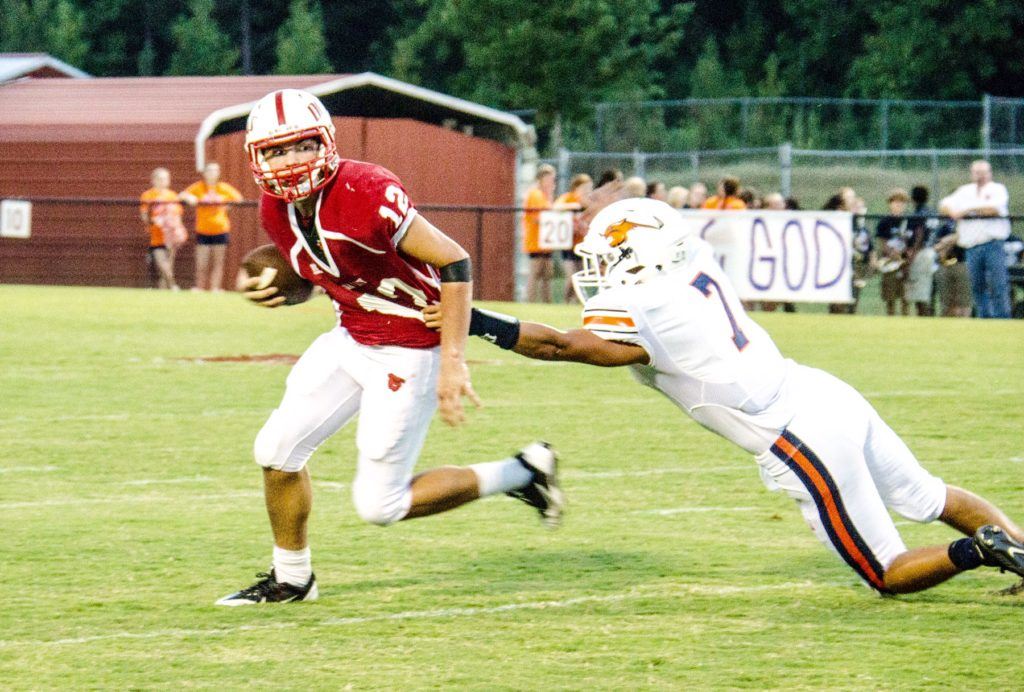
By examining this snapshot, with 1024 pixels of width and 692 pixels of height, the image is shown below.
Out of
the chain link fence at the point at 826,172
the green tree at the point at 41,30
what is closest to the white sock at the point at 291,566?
the chain link fence at the point at 826,172

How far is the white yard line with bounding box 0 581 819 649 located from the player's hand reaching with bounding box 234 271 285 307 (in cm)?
115

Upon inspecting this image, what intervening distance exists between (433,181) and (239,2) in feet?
106

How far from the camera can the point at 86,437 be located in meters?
9.77

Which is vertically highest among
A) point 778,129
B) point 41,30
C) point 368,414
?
point 41,30

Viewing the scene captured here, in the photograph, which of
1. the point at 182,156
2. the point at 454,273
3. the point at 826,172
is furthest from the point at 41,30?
the point at 454,273

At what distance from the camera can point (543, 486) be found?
258 inches

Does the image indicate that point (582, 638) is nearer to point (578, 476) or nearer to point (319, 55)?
point (578, 476)

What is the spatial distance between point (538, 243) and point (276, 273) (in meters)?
15.4

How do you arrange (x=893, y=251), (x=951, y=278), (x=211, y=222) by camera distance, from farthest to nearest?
(x=211, y=222)
(x=893, y=251)
(x=951, y=278)

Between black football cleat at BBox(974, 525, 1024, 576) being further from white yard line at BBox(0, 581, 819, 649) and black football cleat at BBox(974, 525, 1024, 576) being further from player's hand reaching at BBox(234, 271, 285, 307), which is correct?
player's hand reaching at BBox(234, 271, 285, 307)

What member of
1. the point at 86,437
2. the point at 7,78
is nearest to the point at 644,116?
the point at 7,78

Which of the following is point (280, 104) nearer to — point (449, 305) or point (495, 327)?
point (449, 305)

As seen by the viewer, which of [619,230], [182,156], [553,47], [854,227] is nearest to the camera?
[619,230]

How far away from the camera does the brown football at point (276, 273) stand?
19.7 feet
